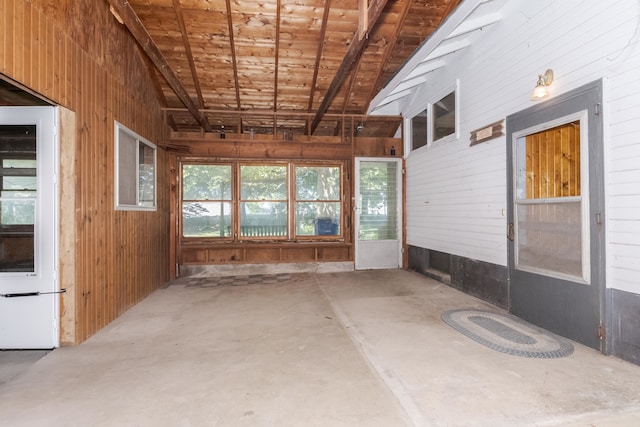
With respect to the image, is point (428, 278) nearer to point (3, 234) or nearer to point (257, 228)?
point (257, 228)

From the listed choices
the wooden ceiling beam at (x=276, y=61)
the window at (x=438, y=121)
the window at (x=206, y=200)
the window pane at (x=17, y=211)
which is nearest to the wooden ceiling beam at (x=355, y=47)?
the wooden ceiling beam at (x=276, y=61)

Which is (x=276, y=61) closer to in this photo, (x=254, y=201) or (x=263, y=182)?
(x=263, y=182)

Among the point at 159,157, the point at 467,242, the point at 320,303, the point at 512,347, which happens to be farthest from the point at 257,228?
the point at 512,347

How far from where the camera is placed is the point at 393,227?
6531mm

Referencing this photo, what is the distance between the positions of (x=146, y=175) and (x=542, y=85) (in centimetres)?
523

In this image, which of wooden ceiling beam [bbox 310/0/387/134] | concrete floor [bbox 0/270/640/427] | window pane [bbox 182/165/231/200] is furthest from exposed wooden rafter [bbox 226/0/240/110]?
concrete floor [bbox 0/270/640/427]

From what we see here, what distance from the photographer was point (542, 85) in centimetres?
300

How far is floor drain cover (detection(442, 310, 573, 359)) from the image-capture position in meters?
2.63

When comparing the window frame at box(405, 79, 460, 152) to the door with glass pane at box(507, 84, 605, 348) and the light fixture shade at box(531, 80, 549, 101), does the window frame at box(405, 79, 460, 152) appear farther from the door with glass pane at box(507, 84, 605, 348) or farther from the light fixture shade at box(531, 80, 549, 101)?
the light fixture shade at box(531, 80, 549, 101)

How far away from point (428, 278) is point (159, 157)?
526cm

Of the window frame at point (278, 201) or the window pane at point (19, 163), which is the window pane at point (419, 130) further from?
the window pane at point (19, 163)

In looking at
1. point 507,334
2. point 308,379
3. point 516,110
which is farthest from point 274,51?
point 507,334

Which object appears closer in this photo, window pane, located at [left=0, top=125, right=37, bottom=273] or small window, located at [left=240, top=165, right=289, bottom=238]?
window pane, located at [left=0, top=125, right=37, bottom=273]

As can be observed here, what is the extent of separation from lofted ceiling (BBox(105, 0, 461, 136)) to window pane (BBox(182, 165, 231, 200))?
2.75 ft
